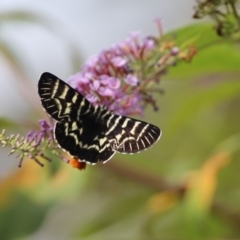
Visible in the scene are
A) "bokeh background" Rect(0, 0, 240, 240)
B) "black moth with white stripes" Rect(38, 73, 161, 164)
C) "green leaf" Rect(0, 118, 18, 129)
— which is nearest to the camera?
"black moth with white stripes" Rect(38, 73, 161, 164)

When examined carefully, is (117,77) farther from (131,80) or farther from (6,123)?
(6,123)

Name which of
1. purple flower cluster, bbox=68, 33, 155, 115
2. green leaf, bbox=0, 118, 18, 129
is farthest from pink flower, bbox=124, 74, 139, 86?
green leaf, bbox=0, 118, 18, 129

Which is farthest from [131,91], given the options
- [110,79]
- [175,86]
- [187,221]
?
[175,86]

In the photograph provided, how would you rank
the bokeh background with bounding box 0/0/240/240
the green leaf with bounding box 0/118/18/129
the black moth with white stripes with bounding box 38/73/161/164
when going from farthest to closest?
the bokeh background with bounding box 0/0/240/240
the green leaf with bounding box 0/118/18/129
the black moth with white stripes with bounding box 38/73/161/164

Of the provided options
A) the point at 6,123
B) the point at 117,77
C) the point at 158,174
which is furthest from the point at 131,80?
the point at 158,174

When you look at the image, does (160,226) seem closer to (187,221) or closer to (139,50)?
(187,221)

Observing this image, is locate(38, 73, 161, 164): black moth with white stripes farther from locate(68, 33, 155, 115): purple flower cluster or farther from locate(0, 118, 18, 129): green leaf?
locate(0, 118, 18, 129): green leaf
